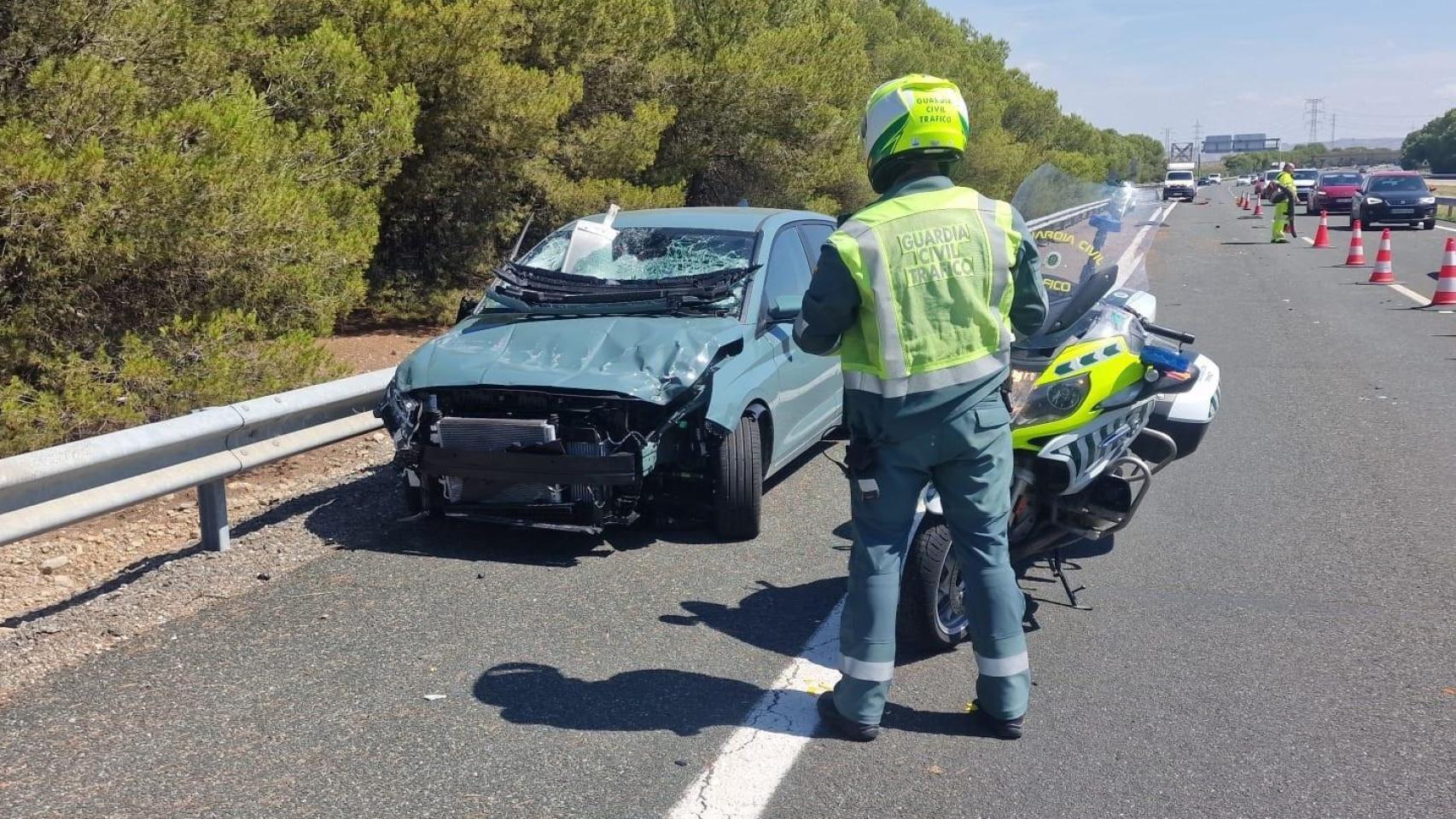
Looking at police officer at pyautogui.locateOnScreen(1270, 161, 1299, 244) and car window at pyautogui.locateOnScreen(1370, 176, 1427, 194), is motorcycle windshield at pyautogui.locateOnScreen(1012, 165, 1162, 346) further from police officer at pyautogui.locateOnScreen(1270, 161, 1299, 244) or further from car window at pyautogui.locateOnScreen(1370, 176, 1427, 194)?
car window at pyautogui.locateOnScreen(1370, 176, 1427, 194)

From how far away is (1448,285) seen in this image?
16.3m

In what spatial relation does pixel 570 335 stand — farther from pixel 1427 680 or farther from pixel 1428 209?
pixel 1428 209

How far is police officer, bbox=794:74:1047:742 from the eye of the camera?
12.9 ft

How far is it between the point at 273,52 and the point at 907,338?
808 cm

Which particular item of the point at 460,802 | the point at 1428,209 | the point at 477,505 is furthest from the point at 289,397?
the point at 1428,209

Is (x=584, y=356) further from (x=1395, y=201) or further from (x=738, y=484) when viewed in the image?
(x=1395, y=201)

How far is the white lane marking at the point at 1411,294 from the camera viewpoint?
1709cm

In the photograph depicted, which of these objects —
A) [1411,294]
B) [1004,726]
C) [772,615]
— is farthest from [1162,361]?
[1411,294]

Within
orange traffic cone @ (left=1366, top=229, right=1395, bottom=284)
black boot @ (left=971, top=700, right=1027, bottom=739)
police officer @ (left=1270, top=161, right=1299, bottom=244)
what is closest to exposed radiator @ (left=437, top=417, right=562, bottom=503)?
black boot @ (left=971, top=700, right=1027, bottom=739)

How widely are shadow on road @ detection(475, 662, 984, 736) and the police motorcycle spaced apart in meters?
0.58

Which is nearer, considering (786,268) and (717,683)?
(717,683)

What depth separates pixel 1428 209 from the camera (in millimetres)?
35812

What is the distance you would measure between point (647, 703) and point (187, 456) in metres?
2.61

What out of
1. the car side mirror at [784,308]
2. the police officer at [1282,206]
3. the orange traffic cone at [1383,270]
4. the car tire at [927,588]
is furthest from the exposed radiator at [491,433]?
the police officer at [1282,206]
